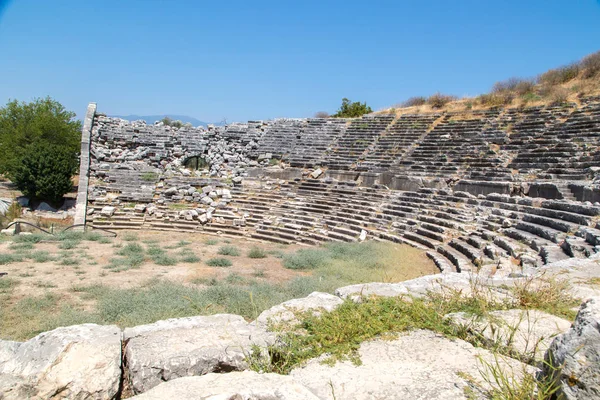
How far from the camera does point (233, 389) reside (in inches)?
79.8

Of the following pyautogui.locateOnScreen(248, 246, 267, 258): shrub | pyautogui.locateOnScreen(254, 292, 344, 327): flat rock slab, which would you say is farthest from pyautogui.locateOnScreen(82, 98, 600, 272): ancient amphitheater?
pyautogui.locateOnScreen(254, 292, 344, 327): flat rock slab

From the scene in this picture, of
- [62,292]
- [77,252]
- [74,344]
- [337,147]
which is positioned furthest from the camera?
[337,147]

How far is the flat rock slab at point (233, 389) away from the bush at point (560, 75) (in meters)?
22.5

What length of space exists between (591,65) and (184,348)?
23.7 metres

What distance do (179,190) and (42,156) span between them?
6449mm

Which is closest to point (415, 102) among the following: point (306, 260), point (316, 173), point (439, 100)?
point (439, 100)

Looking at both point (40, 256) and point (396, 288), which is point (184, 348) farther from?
point (40, 256)

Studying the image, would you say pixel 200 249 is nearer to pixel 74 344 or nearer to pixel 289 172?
pixel 289 172

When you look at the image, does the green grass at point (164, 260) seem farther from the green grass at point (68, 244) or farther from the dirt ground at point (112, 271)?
the green grass at point (68, 244)

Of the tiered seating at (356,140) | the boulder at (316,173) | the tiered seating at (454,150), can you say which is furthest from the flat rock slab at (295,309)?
the tiered seating at (356,140)

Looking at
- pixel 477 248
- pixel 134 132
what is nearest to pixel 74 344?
pixel 477 248

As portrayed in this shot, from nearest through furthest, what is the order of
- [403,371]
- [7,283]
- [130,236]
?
[403,371]
[7,283]
[130,236]

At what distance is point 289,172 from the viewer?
17625 millimetres

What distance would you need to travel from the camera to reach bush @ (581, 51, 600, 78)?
18.9 meters
